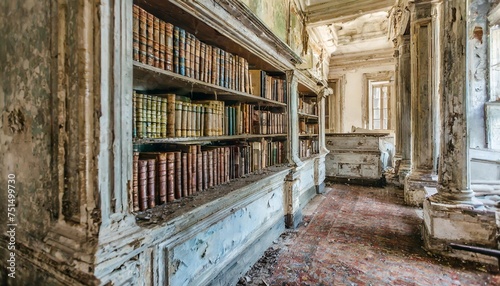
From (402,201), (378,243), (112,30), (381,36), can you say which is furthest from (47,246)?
(381,36)

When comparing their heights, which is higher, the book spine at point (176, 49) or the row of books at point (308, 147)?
the book spine at point (176, 49)

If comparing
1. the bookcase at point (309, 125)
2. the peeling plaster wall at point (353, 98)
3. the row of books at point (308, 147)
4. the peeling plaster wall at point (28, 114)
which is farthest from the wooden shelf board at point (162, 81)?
the peeling plaster wall at point (353, 98)

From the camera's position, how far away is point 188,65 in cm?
166

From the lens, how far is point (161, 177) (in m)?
1.50

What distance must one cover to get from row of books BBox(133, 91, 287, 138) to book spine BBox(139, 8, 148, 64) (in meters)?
0.19

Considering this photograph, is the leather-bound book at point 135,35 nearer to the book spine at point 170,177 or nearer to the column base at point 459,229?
the book spine at point 170,177

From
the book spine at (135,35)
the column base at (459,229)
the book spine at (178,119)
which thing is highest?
the book spine at (135,35)

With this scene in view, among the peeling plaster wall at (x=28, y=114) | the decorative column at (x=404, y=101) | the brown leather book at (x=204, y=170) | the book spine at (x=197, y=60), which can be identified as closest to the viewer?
the peeling plaster wall at (x=28, y=114)

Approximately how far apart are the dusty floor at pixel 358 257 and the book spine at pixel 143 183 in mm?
1164

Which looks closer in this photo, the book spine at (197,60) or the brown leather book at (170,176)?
the brown leather book at (170,176)

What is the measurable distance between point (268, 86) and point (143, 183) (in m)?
1.81

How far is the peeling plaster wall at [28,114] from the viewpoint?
1.11 metres

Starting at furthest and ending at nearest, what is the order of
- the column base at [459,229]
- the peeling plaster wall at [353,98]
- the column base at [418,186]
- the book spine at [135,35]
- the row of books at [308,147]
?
the peeling plaster wall at [353,98]
the row of books at [308,147]
the column base at [418,186]
the column base at [459,229]
the book spine at [135,35]

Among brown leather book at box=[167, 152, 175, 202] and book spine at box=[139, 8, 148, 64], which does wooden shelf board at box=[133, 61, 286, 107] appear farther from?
brown leather book at box=[167, 152, 175, 202]
